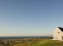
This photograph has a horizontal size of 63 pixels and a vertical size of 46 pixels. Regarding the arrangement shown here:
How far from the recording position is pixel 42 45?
3956 cm

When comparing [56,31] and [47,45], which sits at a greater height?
[56,31]

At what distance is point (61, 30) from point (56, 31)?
2.57m

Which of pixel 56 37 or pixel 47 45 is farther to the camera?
pixel 56 37

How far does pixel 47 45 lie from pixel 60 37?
22.0 metres

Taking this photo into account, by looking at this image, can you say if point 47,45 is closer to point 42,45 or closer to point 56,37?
point 42,45

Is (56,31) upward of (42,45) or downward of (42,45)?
upward

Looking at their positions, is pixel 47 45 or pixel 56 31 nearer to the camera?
pixel 47 45

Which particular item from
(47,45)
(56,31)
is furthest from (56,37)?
(47,45)

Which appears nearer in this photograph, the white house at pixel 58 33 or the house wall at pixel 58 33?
the white house at pixel 58 33

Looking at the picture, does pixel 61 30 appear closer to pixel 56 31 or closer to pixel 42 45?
pixel 56 31

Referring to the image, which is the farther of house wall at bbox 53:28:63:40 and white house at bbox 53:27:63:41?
house wall at bbox 53:28:63:40

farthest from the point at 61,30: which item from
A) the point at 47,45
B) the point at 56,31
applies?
the point at 47,45

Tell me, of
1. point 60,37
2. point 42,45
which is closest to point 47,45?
point 42,45

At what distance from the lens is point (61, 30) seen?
6050cm
